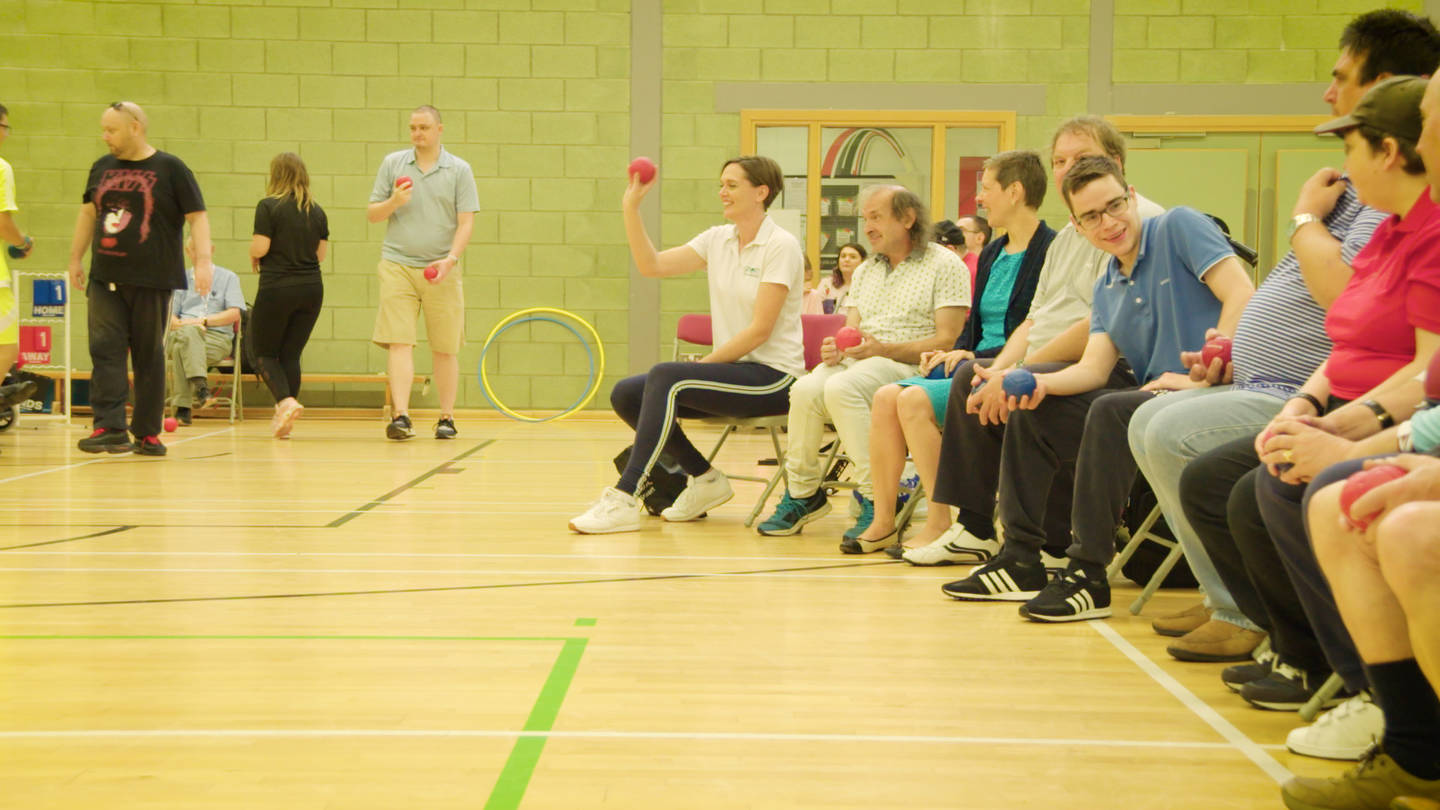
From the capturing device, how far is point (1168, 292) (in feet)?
8.84

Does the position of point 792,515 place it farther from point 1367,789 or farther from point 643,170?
point 1367,789

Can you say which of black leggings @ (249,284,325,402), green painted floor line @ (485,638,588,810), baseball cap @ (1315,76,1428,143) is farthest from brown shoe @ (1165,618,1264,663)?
black leggings @ (249,284,325,402)

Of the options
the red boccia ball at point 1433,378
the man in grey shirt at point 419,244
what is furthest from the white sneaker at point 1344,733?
the man in grey shirt at point 419,244

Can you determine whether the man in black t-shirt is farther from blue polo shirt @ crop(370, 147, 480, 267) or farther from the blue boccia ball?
the blue boccia ball

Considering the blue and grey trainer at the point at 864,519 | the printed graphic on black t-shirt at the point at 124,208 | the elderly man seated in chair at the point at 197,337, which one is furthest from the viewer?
the elderly man seated in chair at the point at 197,337

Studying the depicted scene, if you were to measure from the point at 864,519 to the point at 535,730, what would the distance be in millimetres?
1976

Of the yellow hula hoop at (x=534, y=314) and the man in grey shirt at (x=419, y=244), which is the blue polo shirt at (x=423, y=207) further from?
the yellow hula hoop at (x=534, y=314)

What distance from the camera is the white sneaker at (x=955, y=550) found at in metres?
3.42

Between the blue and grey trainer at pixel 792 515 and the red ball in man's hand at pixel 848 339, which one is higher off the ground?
the red ball in man's hand at pixel 848 339

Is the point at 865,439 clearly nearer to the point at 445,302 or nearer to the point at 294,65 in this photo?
the point at 445,302

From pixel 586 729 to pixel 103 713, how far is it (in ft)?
2.46

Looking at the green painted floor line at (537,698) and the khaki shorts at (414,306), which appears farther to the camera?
the khaki shorts at (414,306)

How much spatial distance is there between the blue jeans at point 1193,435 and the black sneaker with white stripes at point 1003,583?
490 mm

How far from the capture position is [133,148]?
18.9 feet
